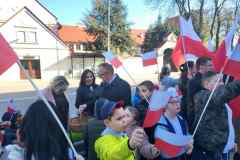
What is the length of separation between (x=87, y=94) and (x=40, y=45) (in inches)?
1353

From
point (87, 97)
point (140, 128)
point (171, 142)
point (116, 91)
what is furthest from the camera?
point (87, 97)

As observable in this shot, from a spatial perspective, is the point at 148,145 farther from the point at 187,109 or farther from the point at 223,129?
the point at 187,109

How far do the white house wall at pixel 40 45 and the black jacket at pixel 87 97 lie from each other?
32230 mm

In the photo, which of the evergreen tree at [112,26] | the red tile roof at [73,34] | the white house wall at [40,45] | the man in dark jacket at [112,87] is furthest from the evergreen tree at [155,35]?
the man in dark jacket at [112,87]

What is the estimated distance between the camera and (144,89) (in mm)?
4895

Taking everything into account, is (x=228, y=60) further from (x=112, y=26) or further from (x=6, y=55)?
(x=112, y=26)

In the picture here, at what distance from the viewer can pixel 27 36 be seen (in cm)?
3881

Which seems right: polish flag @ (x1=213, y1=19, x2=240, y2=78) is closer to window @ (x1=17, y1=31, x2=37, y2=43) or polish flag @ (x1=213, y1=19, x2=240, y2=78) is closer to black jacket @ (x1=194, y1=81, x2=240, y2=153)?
black jacket @ (x1=194, y1=81, x2=240, y2=153)

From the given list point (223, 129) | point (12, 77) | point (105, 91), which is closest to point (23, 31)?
point (12, 77)

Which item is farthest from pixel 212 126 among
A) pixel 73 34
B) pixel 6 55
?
pixel 73 34

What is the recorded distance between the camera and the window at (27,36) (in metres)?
38.5

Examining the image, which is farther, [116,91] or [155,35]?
[155,35]

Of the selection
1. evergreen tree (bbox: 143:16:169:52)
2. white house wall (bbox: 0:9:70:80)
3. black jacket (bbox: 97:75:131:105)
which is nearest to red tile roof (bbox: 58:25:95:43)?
evergreen tree (bbox: 143:16:169:52)

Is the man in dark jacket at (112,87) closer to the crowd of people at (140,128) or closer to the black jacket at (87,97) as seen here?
the black jacket at (87,97)
